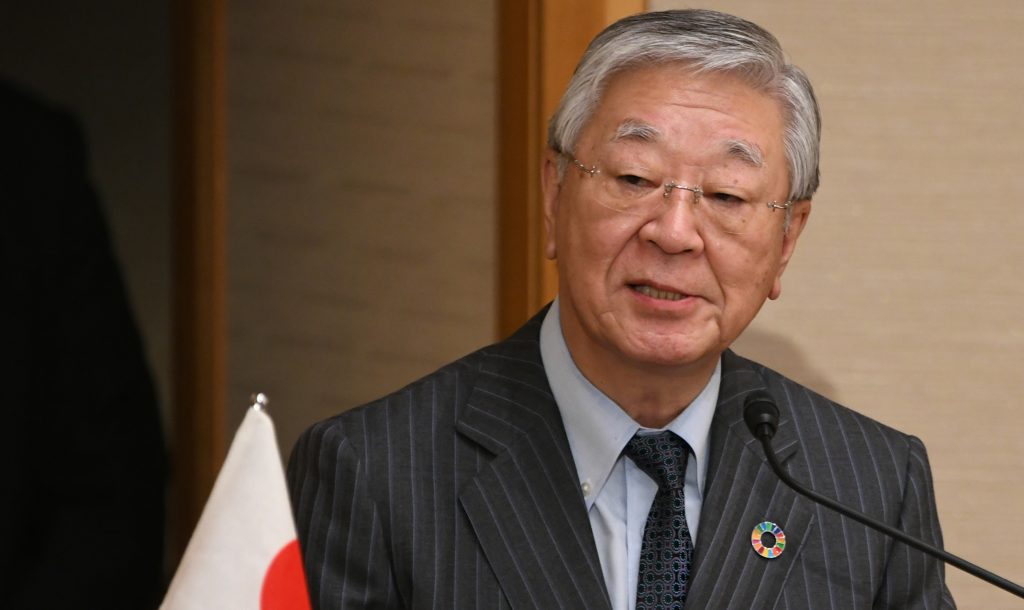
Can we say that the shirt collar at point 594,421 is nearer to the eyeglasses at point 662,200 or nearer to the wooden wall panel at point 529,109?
the eyeglasses at point 662,200

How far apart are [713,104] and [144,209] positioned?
2.65 m

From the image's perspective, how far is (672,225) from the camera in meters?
1.48

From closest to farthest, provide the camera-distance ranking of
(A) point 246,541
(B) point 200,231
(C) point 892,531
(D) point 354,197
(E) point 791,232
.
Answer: (A) point 246,541, (C) point 892,531, (E) point 791,232, (D) point 354,197, (B) point 200,231

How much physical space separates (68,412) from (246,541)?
152 cm

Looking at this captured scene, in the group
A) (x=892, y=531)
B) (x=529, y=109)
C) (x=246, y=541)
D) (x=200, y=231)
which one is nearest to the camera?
(x=246, y=541)

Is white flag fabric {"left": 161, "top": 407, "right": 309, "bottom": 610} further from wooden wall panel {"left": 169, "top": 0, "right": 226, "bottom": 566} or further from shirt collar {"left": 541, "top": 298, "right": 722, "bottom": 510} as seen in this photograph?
wooden wall panel {"left": 169, "top": 0, "right": 226, "bottom": 566}

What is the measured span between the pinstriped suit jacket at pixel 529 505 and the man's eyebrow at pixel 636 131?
0.88 feet

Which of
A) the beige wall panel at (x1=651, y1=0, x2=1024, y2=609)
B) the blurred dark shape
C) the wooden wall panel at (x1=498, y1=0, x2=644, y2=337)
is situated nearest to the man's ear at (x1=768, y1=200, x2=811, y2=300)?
the beige wall panel at (x1=651, y1=0, x2=1024, y2=609)

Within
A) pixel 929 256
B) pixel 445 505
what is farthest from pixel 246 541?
pixel 929 256

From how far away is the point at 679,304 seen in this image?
1496mm

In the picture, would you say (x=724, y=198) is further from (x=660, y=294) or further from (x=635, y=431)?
(x=635, y=431)

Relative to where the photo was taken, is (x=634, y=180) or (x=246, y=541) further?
(x=634, y=180)

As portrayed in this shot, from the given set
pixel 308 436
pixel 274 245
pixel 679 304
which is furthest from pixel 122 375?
pixel 679 304

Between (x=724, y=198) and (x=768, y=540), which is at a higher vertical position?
(x=724, y=198)
